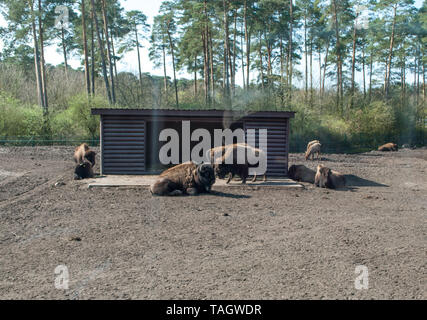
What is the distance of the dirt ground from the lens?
4320 mm

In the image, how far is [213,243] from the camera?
239 inches

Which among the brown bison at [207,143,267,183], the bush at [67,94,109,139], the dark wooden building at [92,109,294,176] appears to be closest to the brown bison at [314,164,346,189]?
the dark wooden building at [92,109,294,176]

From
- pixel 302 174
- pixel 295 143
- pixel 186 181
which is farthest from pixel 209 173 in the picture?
pixel 295 143

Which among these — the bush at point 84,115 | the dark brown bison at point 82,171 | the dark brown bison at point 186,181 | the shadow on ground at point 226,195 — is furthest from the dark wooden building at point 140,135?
the bush at point 84,115

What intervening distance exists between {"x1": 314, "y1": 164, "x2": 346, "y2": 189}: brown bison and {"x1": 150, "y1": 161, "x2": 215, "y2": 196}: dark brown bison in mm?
3921

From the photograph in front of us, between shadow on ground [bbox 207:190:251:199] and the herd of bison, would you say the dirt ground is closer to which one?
shadow on ground [bbox 207:190:251:199]

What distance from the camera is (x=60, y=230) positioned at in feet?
22.2

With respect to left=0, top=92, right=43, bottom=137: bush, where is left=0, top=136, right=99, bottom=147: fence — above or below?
below

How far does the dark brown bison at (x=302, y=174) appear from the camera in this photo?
43.0 ft

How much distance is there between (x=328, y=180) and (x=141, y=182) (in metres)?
5.90

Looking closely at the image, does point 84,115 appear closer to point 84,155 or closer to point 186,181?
point 84,155

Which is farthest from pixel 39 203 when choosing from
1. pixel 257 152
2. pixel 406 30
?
pixel 406 30

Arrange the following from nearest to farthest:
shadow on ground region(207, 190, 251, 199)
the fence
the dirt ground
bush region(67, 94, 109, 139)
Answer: the dirt ground < shadow on ground region(207, 190, 251, 199) < the fence < bush region(67, 94, 109, 139)
